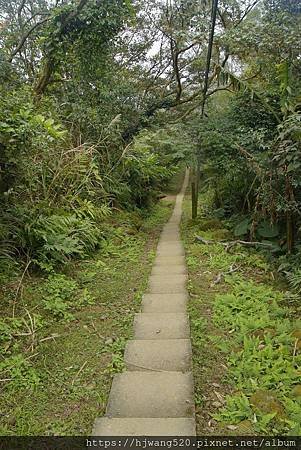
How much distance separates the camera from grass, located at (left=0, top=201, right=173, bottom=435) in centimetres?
256

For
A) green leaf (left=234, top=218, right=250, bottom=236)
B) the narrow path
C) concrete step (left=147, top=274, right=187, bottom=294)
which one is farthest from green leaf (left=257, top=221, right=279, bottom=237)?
the narrow path

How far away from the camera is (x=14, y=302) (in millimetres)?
3877

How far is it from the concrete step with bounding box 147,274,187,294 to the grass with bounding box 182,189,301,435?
16cm

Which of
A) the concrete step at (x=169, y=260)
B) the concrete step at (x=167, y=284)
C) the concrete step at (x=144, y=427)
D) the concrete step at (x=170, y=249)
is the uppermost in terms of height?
the concrete step at (x=170, y=249)

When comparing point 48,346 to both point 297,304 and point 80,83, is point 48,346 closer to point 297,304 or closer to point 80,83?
point 297,304

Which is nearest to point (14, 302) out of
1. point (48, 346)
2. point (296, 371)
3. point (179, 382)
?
point (48, 346)

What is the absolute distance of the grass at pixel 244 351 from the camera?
2.50m

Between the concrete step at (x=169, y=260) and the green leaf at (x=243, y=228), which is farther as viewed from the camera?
the green leaf at (x=243, y=228)

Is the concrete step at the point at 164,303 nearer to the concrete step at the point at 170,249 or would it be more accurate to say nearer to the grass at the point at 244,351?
the grass at the point at 244,351

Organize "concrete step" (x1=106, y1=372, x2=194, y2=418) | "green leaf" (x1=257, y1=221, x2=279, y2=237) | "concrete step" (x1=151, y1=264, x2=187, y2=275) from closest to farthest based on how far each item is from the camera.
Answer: "concrete step" (x1=106, y1=372, x2=194, y2=418) < "concrete step" (x1=151, y1=264, x2=187, y2=275) < "green leaf" (x1=257, y1=221, x2=279, y2=237)

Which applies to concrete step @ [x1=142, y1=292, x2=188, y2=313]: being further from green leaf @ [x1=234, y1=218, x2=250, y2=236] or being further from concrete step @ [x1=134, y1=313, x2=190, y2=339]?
green leaf @ [x1=234, y1=218, x2=250, y2=236]

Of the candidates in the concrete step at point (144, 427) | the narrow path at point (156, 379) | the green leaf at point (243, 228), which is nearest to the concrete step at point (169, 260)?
the green leaf at point (243, 228)

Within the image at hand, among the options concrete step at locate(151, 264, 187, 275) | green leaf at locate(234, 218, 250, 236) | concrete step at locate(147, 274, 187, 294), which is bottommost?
concrete step at locate(147, 274, 187, 294)

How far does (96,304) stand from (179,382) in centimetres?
176
